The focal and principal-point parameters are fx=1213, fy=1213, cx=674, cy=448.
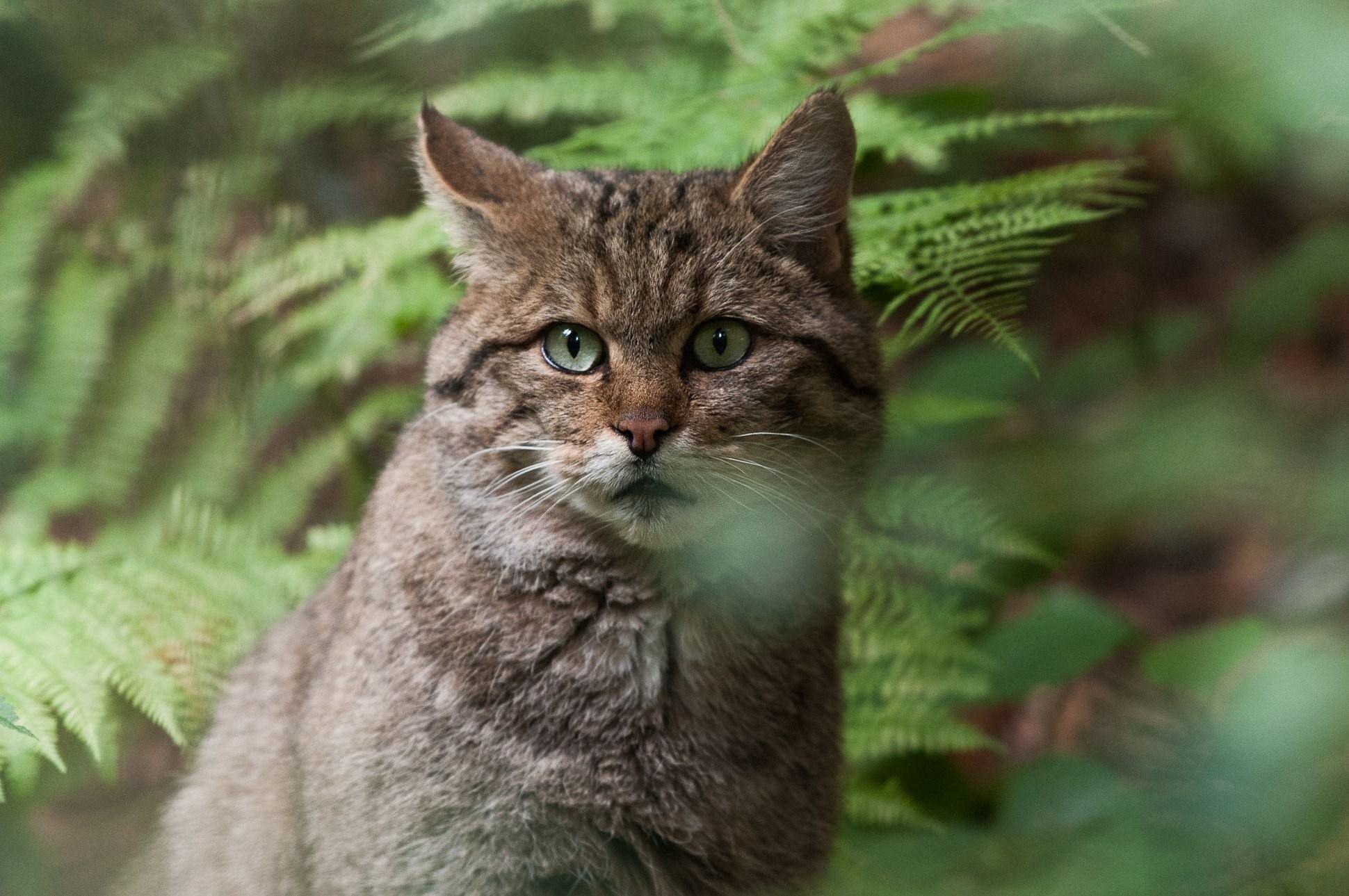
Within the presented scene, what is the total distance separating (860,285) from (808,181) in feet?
1.99

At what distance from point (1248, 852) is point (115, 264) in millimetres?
4890

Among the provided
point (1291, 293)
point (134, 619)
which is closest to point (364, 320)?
point (134, 619)

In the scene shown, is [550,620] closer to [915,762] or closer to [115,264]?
[915,762]

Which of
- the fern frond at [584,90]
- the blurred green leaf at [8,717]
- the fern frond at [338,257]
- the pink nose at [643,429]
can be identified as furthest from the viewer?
the fern frond at [584,90]

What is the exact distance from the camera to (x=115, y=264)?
203 inches

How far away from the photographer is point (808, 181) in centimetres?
306

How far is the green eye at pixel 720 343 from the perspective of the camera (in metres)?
2.97

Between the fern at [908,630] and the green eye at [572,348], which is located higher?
the green eye at [572,348]

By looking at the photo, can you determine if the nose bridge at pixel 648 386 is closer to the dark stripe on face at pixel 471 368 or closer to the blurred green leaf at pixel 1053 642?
the dark stripe on face at pixel 471 368

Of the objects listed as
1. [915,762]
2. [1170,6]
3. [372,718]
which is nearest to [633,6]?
[1170,6]

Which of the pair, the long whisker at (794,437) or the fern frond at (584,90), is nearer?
the long whisker at (794,437)

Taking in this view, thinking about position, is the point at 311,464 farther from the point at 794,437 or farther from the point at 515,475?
the point at 794,437

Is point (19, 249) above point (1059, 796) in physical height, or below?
above

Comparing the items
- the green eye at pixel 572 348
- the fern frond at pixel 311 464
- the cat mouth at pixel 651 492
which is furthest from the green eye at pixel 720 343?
the fern frond at pixel 311 464
